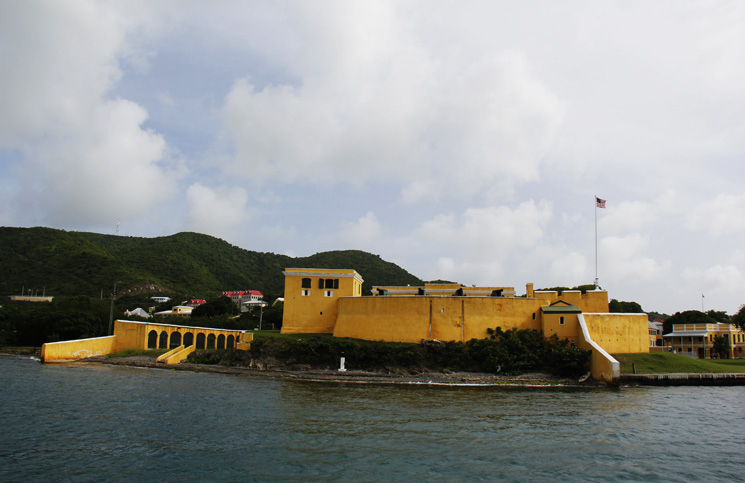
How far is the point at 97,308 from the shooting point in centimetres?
5656

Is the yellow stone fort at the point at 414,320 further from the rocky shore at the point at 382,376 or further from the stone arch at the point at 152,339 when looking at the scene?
the rocky shore at the point at 382,376

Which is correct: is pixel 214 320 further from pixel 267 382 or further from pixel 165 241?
pixel 165 241

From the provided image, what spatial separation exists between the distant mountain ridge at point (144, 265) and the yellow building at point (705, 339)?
139 ft

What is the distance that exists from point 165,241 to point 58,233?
69.4ft

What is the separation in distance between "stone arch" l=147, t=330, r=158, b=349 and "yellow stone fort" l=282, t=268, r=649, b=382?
10.7m

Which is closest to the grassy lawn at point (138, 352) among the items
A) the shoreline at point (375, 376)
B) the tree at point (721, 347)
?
the shoreline at point (375, 376)

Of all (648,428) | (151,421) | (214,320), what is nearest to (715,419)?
(648,428)

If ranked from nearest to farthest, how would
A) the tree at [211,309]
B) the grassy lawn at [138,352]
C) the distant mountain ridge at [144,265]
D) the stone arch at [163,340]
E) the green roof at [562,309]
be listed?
1. the green roof at [562,309]
2. the grassy lawn at [138,352]
3. the stone arch at [163,340]
4. the tree at [211,309]
5. the distant mountain ridge at [144,265]

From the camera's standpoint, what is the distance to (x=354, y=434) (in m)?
16.8

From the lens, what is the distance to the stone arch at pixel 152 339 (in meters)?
41.2

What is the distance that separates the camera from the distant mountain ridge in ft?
263

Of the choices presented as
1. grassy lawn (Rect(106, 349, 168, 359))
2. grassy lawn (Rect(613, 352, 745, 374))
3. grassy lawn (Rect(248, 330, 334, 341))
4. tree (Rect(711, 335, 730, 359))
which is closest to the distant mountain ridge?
grassy lawn (Rect(248, 330, 334, 341))

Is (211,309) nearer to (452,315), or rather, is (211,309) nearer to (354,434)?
(452,315)

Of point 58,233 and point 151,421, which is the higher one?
point 58,233
